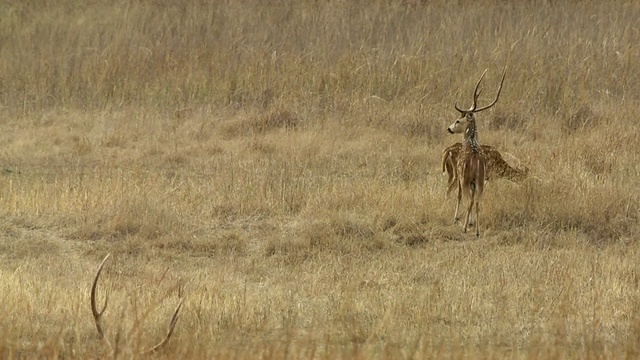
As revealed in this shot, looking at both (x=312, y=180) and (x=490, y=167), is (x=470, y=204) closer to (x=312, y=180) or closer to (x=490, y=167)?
(x=490, y=167)

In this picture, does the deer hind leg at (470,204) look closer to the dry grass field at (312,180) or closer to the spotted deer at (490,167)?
the dry grass field at (312,180)

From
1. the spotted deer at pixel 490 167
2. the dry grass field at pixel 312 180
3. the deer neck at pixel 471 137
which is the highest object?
the deer neck at pixel 471 137

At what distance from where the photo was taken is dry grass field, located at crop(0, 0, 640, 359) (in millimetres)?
7230

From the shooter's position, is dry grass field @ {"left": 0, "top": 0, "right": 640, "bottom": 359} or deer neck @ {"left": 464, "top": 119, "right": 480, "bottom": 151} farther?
deer neck @ {"left": 464, "top": 119, "right": 480, "bottom": 151}

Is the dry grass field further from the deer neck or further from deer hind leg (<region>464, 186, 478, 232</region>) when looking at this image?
the deer neck

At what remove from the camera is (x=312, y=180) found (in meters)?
11.7

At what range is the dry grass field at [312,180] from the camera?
7230 mm

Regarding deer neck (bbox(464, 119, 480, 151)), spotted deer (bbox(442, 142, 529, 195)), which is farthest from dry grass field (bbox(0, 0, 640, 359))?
deer neck (bbox(464, 119, 480, 151))

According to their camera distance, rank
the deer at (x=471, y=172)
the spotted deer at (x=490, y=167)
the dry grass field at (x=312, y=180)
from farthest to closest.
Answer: the spotted deer at (x=490, y=167)
the deer at (x=471, y=172)
the dry grass field at (x=312, y=180)

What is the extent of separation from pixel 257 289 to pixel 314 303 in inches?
30.6

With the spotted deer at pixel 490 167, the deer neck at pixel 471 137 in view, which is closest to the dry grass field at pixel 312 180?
the spotted deer at pixel 490 167

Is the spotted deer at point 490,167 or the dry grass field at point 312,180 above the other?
the spotted deer at point 490,167

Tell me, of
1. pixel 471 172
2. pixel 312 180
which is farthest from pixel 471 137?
pixel 312 180

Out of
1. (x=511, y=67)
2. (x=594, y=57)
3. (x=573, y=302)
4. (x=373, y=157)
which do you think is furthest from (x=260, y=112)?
(x=573, y=302)
